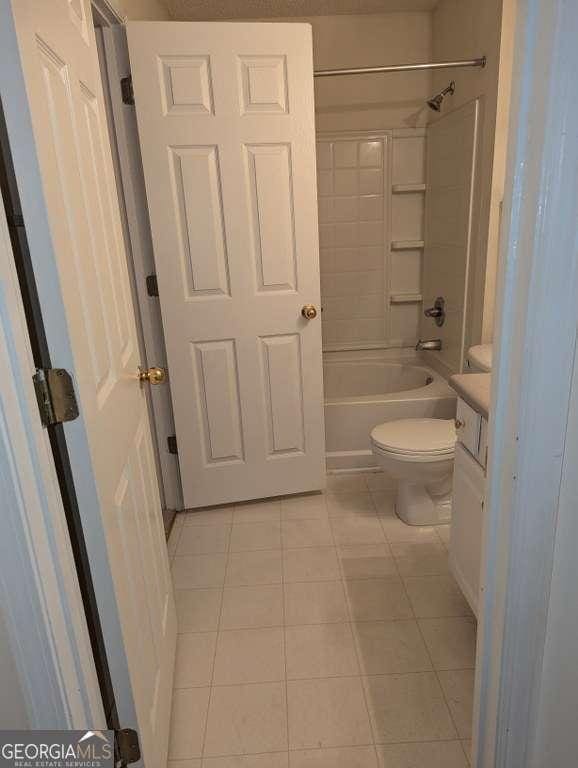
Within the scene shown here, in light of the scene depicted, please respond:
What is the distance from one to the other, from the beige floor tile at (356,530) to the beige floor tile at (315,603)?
0.28 meters

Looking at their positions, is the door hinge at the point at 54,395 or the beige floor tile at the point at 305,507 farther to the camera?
the beige floor tile at the point at 305,507

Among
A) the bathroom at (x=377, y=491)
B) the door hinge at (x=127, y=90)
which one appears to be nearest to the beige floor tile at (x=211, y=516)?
the bathroom at (x=377, y=491)

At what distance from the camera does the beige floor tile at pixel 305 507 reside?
2.39m

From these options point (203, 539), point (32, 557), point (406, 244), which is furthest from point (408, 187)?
point (32, 557)

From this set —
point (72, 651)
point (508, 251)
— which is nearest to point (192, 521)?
point (72, 651)

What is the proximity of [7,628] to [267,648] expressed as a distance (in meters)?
1.08

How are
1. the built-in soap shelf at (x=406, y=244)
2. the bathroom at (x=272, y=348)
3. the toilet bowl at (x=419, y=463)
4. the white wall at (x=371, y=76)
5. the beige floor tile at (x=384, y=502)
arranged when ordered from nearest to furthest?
the bathroom at (x=272, y=348) < the toilet bowl at (x=419, y=463) < the beige floor tile at (x=384, y=502) < the white wall at (x=371, y=76) < the built-in soap shelf at (x=406, y=244)

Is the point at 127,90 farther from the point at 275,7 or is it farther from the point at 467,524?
the point at 467,524

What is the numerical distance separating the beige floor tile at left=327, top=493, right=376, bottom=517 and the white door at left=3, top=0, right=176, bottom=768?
1.12 metres

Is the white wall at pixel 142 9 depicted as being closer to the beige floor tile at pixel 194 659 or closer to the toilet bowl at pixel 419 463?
the toilet bowl at pixel 419 463

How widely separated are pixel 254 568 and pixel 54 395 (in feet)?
4.79

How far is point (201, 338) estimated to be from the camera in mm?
2236

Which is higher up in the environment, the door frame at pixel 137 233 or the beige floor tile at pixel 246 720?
the door frame at pixel 137 233

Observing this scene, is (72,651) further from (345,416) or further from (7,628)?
(345,416)
